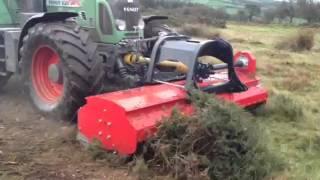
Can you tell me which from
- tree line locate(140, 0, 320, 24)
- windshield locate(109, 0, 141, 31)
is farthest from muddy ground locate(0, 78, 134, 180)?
tree line locate(140, 0, 320, 24)

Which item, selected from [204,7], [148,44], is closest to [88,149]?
[148,44]

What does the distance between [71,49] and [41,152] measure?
4.54 feet

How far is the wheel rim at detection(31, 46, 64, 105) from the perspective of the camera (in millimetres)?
6852

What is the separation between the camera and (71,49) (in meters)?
6.16

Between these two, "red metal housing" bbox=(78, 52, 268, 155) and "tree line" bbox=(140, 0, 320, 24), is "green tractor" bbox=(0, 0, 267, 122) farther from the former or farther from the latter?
"tree line" bbox=(140, 0, 320, 24)

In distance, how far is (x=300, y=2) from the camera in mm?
39156

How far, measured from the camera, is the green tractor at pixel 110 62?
226 inches

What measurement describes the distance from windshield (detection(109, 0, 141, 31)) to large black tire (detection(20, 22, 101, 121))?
2.02ft

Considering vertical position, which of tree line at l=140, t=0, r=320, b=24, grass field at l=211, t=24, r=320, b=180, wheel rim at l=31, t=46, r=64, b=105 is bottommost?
tree line at l=140, t=0, r=320, b=24

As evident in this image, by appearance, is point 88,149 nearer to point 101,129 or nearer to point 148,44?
point 101,129

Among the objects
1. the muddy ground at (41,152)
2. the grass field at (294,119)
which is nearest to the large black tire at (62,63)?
the muddy ground at (41,152)

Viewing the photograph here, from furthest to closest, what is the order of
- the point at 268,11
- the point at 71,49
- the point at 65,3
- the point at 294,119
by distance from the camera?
the point at 268,11
the point at 65,3
the point at 294,119
the point at 71,49

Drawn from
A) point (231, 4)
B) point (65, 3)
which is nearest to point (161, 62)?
point (65, 3)

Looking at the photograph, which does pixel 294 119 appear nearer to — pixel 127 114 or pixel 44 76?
pixel 127 114
